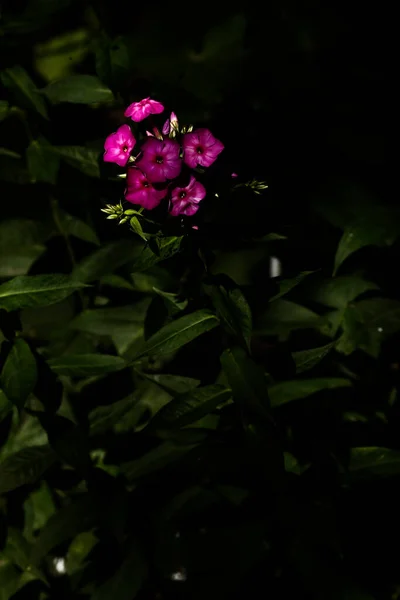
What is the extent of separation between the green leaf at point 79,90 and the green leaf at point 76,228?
301 millimetres

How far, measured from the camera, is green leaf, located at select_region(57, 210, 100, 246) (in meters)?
1.76

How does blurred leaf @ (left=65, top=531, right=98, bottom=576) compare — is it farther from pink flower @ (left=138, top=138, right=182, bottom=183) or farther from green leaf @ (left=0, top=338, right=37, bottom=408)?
pink flower @ (left=138, top=138, right=182, bottom=183)

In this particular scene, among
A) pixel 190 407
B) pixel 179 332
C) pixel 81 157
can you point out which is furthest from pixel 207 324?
pixel 81 157

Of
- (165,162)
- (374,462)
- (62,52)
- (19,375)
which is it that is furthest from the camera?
(62,52)

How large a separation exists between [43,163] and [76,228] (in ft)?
0.56

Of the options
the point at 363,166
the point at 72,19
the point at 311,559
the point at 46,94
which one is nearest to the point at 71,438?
the point at 311,559

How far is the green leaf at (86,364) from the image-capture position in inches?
60.3

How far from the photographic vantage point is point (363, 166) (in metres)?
1.85

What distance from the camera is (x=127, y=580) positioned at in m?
1.52

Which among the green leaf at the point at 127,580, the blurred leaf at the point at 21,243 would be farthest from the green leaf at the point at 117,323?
the green leaf at the point at 127,580

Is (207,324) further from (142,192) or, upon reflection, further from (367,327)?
(367,327)

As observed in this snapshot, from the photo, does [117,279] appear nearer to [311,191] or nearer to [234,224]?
[234,224]

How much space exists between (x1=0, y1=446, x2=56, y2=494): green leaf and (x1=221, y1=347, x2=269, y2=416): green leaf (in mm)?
511

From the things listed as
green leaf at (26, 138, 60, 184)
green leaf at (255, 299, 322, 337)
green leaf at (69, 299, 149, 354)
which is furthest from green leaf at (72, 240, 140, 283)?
green leaf at (255, 299, 322, 337)
